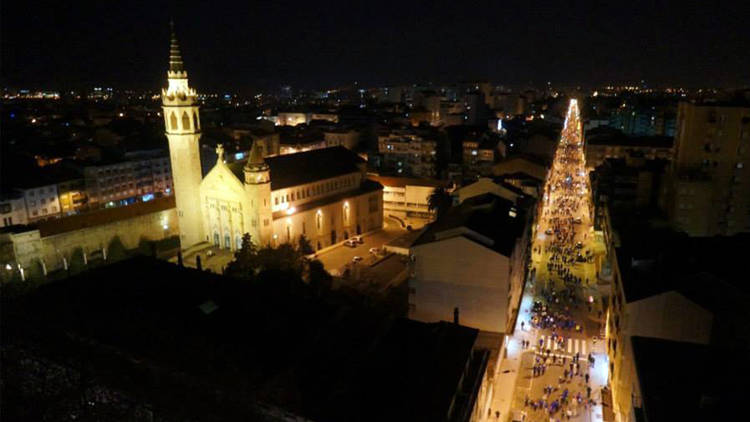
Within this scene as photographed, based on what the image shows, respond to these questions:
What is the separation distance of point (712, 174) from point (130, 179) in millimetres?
58579

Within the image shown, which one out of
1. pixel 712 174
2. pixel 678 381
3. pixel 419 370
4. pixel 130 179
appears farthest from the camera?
pixel 130 179

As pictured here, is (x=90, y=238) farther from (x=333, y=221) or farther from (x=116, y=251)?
(x=333, y=221)

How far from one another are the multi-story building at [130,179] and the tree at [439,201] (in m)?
34.3

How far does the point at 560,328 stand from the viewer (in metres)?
32.1

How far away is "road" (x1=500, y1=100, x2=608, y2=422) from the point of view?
2508 cm

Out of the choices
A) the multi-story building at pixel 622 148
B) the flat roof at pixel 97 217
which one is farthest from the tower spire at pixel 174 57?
the multi-story building at pixel 622 148

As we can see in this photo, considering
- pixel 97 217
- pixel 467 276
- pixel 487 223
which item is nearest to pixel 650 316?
pixel 467 276

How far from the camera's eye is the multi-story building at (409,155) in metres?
67.9

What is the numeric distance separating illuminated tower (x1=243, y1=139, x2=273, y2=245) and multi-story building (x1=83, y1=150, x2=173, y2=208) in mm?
24796

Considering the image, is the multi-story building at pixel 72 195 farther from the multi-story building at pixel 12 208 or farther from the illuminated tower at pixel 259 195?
the illuminated tower at pixel 259 195

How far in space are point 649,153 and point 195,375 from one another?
6701 centimetres

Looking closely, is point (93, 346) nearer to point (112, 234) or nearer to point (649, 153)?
point (112, 234)

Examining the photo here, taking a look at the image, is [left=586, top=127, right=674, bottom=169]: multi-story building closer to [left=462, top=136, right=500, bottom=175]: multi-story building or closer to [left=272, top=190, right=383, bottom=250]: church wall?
[left=462, top=136, right=500, bottom=175]: multi-story building

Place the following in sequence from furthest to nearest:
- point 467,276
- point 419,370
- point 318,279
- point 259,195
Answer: point 259,195
point 318,279
point 467,276
point 419,370
